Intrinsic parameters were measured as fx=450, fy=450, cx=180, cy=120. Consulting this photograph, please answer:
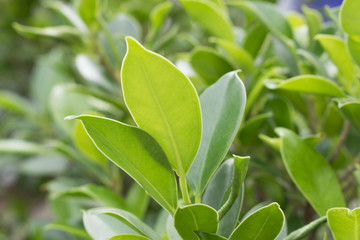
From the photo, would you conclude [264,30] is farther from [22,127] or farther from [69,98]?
[22,127]

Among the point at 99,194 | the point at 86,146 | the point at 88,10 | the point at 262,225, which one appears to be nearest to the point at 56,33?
the point at 88,10

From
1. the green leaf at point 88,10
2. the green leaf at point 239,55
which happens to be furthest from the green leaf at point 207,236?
the green leaf at point 88,10

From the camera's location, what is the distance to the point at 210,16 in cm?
74

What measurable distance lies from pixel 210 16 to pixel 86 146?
0.32 meters

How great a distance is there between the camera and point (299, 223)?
27.5 inches

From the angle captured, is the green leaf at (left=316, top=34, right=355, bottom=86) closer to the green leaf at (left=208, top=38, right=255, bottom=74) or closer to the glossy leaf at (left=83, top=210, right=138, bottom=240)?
the green leaf at (left=208, top=38, right=255, bottom=74)

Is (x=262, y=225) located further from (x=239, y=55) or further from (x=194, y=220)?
(x=239, y=55)

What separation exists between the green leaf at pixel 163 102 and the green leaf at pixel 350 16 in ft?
0.68

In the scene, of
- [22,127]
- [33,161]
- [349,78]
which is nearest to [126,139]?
[349,78]

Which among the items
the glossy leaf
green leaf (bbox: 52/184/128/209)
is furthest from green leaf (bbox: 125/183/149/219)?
the glossy leaf

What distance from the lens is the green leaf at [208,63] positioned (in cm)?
74

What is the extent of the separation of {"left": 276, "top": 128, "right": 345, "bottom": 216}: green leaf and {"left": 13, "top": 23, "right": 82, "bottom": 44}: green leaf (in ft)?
1.71

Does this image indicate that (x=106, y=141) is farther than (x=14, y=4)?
No

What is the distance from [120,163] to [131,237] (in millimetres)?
81
